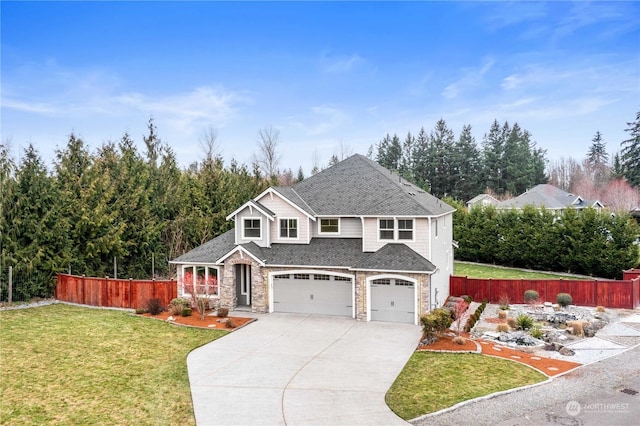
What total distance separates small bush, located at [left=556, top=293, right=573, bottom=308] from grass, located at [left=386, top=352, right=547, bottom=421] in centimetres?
906

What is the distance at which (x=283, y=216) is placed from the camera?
22.3 meters

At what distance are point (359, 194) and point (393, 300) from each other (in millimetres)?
6267

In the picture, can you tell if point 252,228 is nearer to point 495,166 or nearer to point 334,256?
point 334,256

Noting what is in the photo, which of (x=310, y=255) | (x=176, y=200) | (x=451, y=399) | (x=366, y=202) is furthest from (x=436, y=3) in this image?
(x=176, y=200)

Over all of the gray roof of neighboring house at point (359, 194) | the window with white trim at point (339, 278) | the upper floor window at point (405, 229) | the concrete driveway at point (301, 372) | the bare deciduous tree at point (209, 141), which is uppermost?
the bare deciduous tree at point (209, 141)

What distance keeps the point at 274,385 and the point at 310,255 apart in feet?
30.7

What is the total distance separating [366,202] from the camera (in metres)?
21.8

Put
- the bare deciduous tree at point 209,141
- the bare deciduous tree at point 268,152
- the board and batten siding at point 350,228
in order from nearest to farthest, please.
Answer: the board and batten siding at point 350,228, the bare deciduous tree at point 209,141, the bare deciduous tree at point 268,152

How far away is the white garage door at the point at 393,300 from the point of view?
18766 mm

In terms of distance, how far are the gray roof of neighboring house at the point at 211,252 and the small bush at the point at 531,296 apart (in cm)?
1531

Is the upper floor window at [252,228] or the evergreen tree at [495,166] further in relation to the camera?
the evergreen tree at [495,166]

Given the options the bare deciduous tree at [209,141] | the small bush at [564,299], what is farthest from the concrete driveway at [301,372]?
the bare deciduous tree at [209,141]

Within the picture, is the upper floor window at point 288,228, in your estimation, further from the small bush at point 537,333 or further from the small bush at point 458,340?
the small bush at point 537,333

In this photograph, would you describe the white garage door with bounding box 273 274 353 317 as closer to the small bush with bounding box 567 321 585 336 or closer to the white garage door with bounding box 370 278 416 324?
the white garage door with bounding box 370 278 416 324
